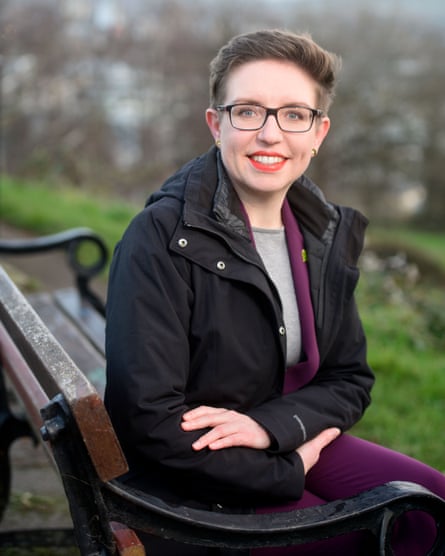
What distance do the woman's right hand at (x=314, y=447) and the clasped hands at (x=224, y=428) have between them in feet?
0.13

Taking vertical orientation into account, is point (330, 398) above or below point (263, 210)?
below

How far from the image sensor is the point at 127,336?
69.4 inches

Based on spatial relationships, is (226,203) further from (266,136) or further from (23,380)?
(23,380)

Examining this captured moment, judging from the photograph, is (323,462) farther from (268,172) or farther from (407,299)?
(407,299)

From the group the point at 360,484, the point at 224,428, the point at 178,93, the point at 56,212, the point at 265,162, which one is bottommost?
the point at 56,212

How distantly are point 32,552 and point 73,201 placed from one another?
6.45 m

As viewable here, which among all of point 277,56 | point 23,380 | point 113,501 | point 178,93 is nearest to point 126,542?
point 113,501

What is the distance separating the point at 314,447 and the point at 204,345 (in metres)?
0.41

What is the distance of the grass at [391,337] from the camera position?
3670 mm

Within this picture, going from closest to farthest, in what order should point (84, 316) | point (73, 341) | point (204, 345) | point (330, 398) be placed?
point (204, 345) < point (330, 398) < point (73, 341) < point (84, 316)

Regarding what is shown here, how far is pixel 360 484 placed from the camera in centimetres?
205

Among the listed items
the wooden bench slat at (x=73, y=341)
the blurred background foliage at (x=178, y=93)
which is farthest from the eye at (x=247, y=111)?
the blurred background foliage at (x=178, y=93)

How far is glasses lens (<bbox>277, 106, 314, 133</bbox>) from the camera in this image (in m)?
2.05

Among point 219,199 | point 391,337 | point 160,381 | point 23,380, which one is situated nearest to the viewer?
point 160,381
